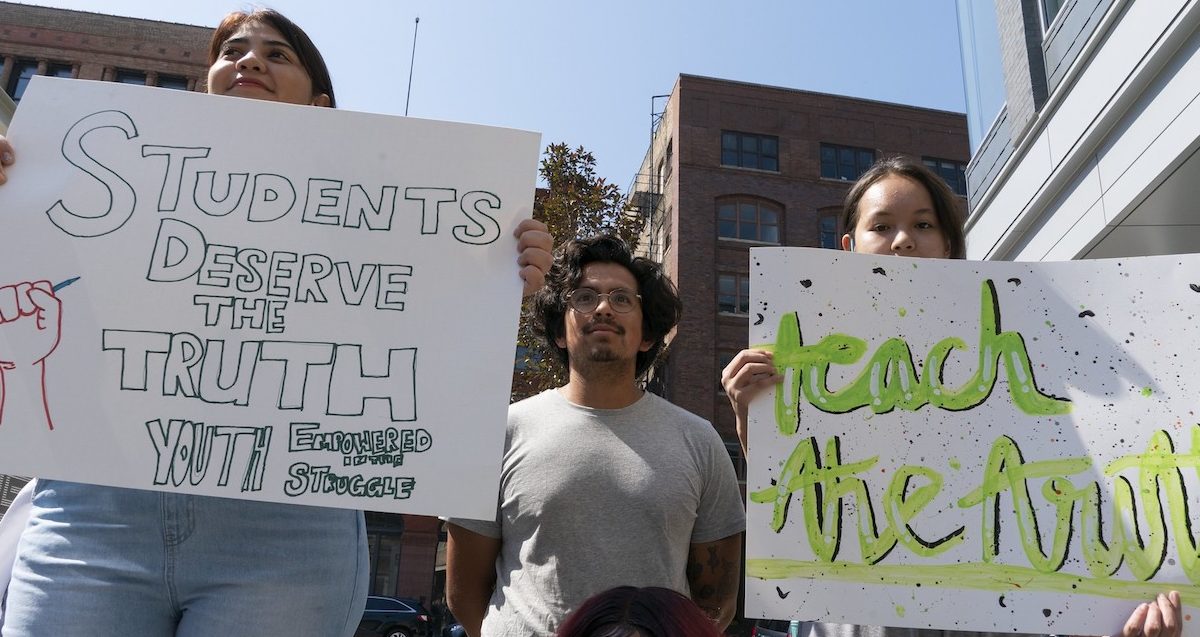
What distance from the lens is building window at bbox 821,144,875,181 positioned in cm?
2925

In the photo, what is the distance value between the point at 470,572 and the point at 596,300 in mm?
915

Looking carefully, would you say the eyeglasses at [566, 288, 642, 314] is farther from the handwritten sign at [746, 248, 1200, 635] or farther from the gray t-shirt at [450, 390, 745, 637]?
the handwritten sign at [746, 248, 1200, 635]

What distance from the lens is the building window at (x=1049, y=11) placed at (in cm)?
745

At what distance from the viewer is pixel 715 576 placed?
2512 millimetres

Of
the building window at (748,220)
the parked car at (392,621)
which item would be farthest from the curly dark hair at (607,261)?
the building window at (748,220)

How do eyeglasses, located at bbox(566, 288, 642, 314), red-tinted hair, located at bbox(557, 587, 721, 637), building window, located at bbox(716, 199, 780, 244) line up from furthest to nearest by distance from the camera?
building window, located at bbox(716, 199, 780, 244)
eyeglasses, located at bbox(566, 288, 642, 314)
red-tinted hair, located at bbox(557, 587, 721, 637)

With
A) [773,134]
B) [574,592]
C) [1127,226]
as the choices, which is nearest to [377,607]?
[1127,226]

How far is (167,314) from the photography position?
1.95m

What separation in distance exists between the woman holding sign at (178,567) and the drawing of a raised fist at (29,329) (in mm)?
262

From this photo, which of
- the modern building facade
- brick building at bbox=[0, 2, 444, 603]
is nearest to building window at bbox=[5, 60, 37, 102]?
brick building at bbox=[0, 2, 444, 603]

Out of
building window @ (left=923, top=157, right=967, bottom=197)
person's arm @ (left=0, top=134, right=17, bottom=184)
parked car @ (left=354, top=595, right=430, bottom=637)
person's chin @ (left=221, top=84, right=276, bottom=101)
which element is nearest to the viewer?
person's arm @ (left=0, top=134, right=17, bottom=184)

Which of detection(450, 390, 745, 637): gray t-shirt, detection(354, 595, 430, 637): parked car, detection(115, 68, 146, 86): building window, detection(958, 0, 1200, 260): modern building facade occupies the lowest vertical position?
detection(354, 595, 430, 637): parked car

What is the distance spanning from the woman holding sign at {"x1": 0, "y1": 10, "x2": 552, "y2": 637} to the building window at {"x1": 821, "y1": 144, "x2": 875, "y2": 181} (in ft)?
95.1

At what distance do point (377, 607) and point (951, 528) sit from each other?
52.5 ft
